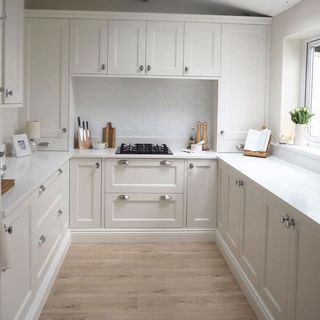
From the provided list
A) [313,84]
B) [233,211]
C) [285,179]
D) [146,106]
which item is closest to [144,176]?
[146,106]

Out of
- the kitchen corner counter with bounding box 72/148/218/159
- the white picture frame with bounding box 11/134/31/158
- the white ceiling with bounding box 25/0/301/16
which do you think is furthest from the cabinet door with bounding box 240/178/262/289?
the white ceiling with bounding box 25/0/301/16

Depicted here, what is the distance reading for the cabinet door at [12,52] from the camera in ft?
8.98

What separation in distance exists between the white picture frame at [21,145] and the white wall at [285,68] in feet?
7.36

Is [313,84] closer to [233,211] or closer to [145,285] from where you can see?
[233,211]

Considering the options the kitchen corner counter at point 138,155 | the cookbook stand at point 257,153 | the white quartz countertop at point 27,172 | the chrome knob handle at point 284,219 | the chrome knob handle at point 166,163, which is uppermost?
the cookbook stand at point 257,153

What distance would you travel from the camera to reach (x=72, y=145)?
4297 mm

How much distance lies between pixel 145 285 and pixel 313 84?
2.23m

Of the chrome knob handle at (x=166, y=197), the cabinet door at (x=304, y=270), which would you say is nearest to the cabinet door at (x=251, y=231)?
the cabinet door at (x=304, y=270)

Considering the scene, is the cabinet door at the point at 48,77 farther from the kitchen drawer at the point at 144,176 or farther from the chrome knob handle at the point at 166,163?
the chrome knob handle at the point at 166,163

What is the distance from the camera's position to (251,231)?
296 centimetres

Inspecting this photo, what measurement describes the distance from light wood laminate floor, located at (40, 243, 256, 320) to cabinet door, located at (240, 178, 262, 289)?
23 cm

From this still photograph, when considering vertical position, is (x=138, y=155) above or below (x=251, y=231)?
above

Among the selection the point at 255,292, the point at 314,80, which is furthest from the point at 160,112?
the point at 255,292

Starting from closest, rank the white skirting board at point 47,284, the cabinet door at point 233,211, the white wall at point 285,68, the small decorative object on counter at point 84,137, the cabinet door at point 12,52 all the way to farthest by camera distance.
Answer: the white skirting board at point 47,284
the cabinet door at point 12,52
the cabinet door at point 233,211
the white wall at point 285,68
the small decorative object on counter at point 84,137
